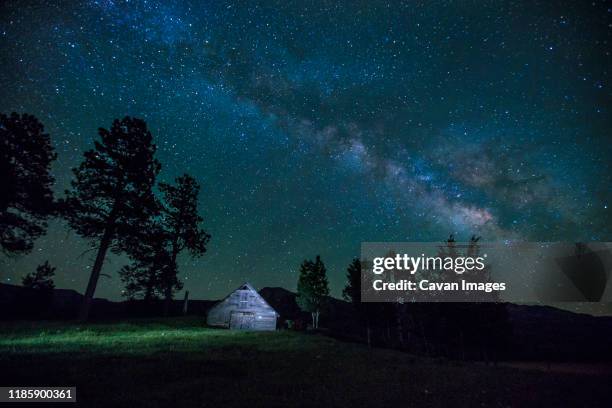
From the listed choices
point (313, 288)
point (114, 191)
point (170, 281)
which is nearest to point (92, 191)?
point (114, 191)

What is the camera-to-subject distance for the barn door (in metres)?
37.2

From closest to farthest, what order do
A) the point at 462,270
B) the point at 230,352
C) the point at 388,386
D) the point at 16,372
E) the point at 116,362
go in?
the point at 16,372 → the point at 388,386 → the point at 116,362 → the point at 230,352 → the point at 462,270

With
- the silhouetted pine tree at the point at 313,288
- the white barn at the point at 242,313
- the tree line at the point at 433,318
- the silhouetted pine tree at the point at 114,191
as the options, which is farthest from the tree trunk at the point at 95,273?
the silhouetted pine tree at the point at 313,288

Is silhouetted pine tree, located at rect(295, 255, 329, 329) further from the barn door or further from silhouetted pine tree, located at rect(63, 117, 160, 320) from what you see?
silhouetted pine tree, located at rect(63, 117, 160, 320)

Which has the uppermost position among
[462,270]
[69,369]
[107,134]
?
[107,134]

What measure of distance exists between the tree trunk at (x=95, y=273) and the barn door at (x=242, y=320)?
1645 centimetres

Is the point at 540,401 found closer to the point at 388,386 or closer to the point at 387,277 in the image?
the point at 388,386

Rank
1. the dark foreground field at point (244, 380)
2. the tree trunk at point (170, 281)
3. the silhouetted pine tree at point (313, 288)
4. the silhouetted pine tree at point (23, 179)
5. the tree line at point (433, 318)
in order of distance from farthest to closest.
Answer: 1. the silhouetted pine tree at point (313, 288)
2. the tree trunk at point (170, 281)
3. the tree line at point (433, 318)
4. the silhouetted pine tree at point (23, 179)
5. the dark foreground field at point (244, 380)

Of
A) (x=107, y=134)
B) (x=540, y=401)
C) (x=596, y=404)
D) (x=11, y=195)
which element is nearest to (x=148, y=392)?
(x=540, y=401)

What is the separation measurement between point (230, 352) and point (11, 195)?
62.4 feet

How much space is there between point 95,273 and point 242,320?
60.6 ft

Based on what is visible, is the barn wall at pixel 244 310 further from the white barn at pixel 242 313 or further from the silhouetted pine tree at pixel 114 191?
the silhouetted pine tree at pixel 114 191

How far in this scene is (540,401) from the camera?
9.84 metres

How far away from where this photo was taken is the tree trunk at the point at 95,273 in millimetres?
23922
